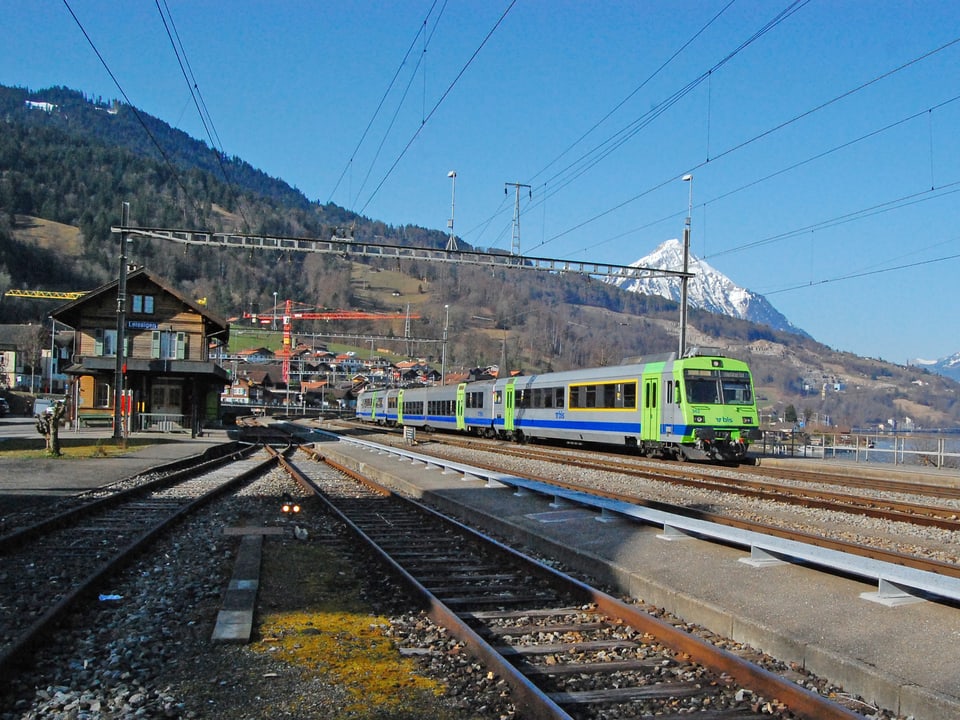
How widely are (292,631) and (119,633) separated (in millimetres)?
1242

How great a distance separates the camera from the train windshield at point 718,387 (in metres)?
24.0

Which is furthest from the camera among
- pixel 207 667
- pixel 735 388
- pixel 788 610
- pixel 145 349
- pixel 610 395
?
pixel 145 349

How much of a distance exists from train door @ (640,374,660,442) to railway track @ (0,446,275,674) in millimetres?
13323

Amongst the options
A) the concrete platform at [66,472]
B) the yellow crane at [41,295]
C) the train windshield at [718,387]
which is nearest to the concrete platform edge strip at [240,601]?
the concrete platform at [66,472]

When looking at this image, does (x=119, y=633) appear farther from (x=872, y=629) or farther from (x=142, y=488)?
(x=142, y=488)

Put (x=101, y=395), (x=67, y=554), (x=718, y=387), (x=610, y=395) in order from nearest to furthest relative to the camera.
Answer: (x=67, y=554), (x=718, y=387), (x=610, y=395), (x=101, y=395)

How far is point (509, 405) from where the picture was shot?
39594mm

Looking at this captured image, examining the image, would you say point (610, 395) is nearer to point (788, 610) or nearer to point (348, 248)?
point (348, 248)

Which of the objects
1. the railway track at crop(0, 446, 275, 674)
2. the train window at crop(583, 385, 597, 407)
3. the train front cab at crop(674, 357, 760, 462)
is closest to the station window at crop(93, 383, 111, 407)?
the train window at crop(583, 385, 597, 407)

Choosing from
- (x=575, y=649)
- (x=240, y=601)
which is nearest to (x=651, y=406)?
(x=240, y=601)

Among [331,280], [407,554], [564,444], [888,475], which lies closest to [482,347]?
[331,280]

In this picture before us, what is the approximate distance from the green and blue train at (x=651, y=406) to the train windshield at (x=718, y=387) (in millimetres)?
28

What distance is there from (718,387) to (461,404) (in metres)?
25.2

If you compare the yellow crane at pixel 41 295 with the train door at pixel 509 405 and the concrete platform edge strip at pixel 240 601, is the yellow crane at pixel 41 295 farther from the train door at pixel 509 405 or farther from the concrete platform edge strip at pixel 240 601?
the concrete platform edge strip at pixel 240 601
